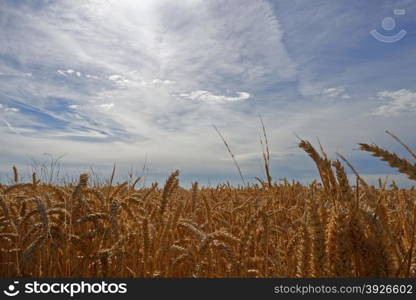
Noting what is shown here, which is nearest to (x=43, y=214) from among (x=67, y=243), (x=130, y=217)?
(x=67, y=243)

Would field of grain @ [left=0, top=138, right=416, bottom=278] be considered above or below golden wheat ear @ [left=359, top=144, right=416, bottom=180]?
below

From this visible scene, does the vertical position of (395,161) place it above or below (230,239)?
above

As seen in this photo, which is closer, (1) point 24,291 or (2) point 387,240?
(2) point 387,240

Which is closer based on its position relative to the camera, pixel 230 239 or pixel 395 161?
pixel 395 161

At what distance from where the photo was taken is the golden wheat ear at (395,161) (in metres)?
1.24

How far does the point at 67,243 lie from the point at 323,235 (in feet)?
6.16

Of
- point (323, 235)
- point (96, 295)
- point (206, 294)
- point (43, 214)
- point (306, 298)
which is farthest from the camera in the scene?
point (43, 214)

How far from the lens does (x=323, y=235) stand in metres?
1.51

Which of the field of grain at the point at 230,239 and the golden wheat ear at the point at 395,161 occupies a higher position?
the golden wheat ear at the point at 395,161

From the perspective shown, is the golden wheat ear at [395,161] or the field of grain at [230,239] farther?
the field of grain at [230,239]

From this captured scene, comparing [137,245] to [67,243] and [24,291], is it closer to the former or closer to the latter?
[67,243]

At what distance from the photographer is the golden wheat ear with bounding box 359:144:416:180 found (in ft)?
4.06

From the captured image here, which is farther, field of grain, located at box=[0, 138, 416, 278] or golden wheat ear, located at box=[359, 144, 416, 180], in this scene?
field of grain, located at box=[0, 138, 416, 278]

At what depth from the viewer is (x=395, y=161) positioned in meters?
1.28
